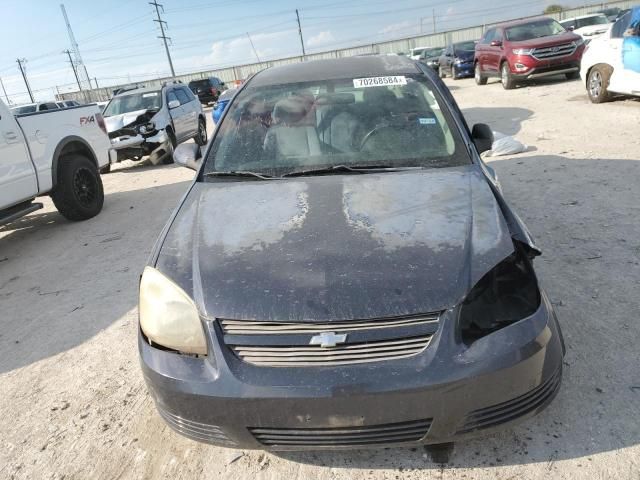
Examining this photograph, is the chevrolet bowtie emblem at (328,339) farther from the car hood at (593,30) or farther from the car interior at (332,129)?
the car hood at (593,30)

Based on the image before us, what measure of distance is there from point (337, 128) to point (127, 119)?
881 centimetres

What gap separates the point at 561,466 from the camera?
2.00m

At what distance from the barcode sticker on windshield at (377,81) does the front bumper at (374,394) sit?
77.1 inches

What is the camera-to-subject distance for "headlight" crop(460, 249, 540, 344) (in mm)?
1827

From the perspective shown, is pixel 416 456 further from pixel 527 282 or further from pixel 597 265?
pixel 597 265

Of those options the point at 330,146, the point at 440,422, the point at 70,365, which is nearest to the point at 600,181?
the point at 330,146

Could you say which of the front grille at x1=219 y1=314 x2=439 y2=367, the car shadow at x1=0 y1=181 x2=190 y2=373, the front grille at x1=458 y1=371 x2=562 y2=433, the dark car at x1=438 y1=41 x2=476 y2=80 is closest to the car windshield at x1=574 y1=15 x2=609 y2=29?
the dark car at x1=438 y1=41 x2=476 y2=80

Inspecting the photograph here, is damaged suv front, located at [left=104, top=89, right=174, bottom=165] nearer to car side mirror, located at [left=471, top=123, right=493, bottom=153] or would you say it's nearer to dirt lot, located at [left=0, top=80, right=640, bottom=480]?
dirt lot, located at [left=0, top=80, right=640, bottom=480]

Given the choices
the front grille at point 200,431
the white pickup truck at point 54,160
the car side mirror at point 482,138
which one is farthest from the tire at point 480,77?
the front grille at point 200,431

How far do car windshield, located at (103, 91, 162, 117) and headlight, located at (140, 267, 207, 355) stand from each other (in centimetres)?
985

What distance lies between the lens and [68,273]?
4855 mm

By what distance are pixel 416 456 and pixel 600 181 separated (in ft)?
14.8

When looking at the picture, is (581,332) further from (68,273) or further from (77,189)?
(77,189)

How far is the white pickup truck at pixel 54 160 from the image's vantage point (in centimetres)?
554
